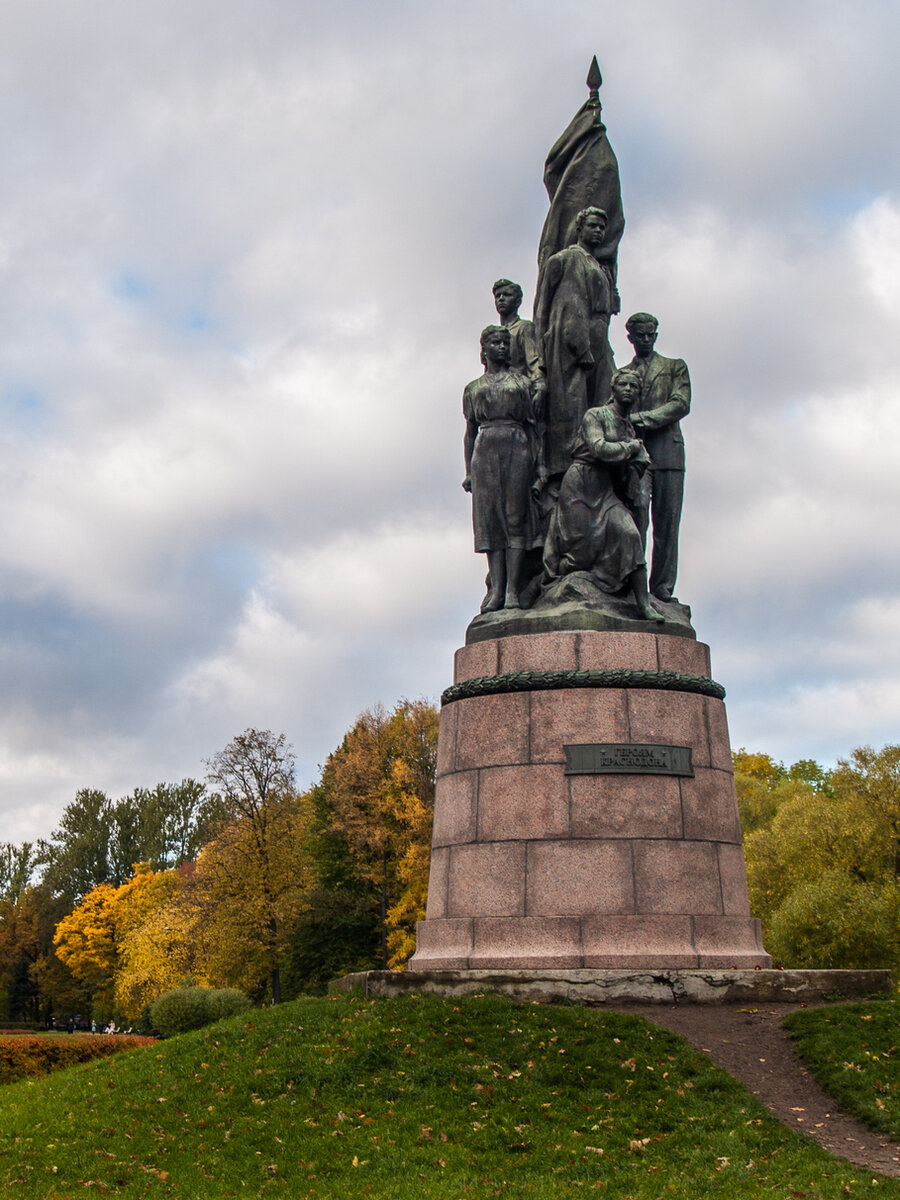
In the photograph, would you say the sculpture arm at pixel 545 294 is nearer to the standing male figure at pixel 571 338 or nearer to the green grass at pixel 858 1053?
the standing male figure at pixel 571 338

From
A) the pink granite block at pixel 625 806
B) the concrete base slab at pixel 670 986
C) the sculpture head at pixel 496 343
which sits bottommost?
the concrete base slab at pixel 670 986

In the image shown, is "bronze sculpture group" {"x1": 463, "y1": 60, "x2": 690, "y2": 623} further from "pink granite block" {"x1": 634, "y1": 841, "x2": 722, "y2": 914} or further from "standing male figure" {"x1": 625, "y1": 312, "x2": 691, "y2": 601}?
"pink granite block" {"x1": 634, "y1": 841, "x2": 722, "y2": 914}

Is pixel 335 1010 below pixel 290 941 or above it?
below

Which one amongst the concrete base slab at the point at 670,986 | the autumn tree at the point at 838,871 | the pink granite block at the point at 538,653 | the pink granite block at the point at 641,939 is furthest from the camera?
the autumn tree at the point at 838,871

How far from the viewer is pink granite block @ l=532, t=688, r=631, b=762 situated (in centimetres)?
1299

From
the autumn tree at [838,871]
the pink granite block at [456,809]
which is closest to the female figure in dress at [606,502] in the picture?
the pink granite block at [456,809]

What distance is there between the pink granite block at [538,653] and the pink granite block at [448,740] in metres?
0.84

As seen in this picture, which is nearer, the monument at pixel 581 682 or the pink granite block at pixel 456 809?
the monument at pixel 581 682

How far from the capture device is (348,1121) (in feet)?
29.4

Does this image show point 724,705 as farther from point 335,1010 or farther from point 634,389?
point 335,1010

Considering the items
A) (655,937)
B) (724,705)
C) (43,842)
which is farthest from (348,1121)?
(43,842)

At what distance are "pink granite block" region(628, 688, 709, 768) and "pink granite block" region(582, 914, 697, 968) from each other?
77.2 inches

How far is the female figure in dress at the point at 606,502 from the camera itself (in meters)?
14.6

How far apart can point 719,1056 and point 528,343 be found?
9.88m
